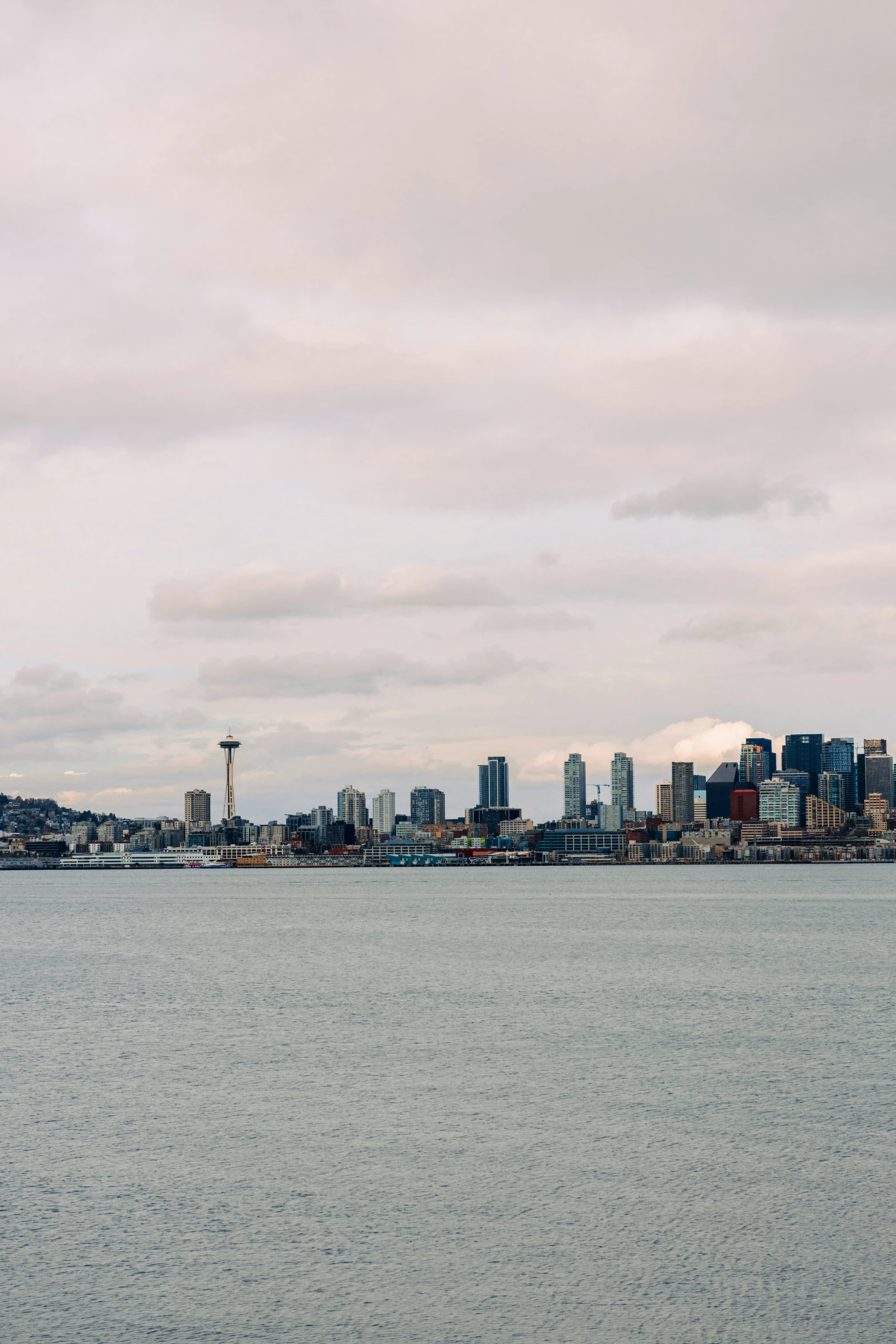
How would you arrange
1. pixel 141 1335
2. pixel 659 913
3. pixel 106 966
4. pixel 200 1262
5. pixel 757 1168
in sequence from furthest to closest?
pixel 659 913 → pixel 106 966 → pixel 757 1168 → pixel 200 1262 → pixel 141 1335

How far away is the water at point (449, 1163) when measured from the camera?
826 inches

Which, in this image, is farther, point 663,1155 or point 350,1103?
point 350,1103

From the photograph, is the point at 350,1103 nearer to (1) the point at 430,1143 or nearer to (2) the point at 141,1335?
(1) the point at 430,1143

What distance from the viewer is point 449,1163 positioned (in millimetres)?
30109

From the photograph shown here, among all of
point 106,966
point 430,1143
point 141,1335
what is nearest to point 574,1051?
point 430,1143

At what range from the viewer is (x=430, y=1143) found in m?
32.1

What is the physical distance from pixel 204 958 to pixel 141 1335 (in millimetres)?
70547

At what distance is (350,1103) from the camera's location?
36.9m

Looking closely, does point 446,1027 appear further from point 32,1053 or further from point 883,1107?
point 883,1107

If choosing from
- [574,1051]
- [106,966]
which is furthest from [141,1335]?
[106,966]

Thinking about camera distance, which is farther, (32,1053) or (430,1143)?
(32,1053)

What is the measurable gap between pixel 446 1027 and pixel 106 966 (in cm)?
3802

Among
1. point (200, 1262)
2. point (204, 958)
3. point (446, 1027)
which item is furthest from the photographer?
point (204, 958)

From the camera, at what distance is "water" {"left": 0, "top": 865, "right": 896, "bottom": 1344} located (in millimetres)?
20984
